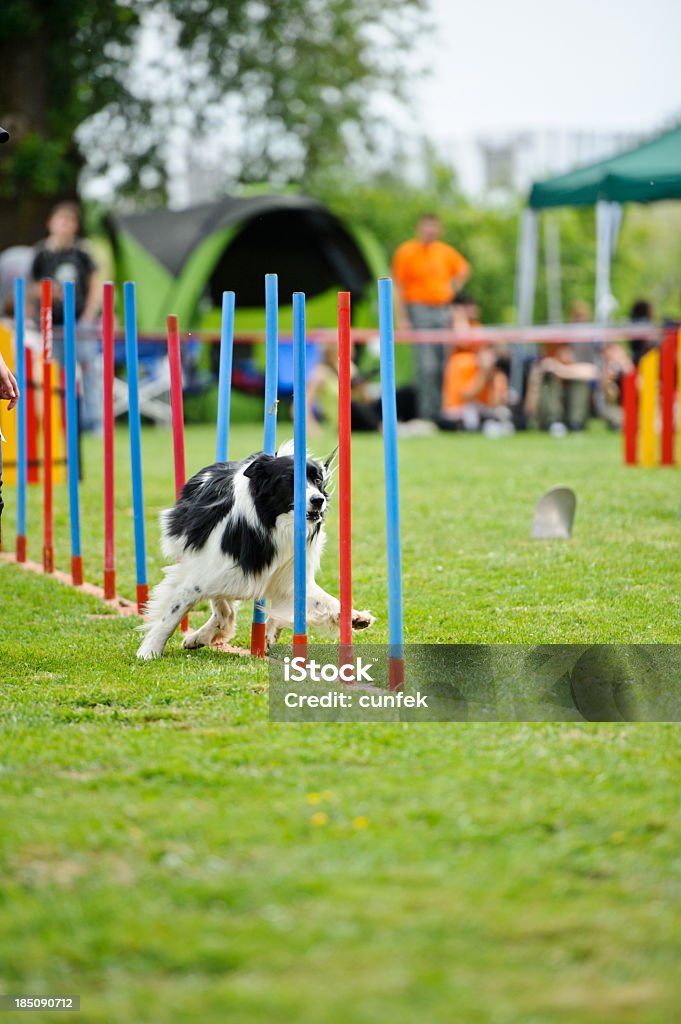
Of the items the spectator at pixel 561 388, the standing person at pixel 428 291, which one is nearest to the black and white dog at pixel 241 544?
the standing person at pixel 428 291

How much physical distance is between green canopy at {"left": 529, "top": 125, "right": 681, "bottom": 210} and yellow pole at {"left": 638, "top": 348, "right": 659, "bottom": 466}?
10.4 feet

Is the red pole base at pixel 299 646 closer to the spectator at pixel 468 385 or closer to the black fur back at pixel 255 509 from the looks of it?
the black fur back at pixel 255 509

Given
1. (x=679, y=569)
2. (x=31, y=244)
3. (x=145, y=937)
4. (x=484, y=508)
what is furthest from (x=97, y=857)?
(x=31, y=244)

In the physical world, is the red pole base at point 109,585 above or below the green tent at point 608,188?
below

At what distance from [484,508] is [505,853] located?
20.3ft

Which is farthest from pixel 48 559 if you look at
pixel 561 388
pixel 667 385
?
pixel 561 388

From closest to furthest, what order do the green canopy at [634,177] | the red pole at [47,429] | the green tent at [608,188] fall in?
the red pole at [47,429], the green canopy at [634,177], the green tent at [608,188]

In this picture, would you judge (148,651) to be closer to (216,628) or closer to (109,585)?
(216,628)

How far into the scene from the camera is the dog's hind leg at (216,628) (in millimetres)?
5141

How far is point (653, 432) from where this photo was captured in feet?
38.0

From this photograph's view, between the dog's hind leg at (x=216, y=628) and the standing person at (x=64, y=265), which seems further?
the standing person at (x=64, y=265)

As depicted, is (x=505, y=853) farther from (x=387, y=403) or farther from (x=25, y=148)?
(x=25, y=148)

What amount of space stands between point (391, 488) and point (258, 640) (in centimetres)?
117

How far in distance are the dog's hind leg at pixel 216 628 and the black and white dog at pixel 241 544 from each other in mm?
87
